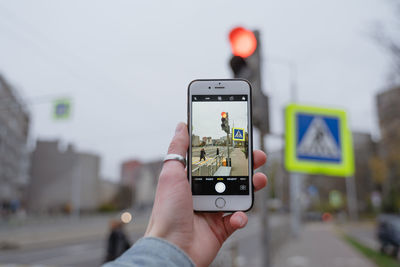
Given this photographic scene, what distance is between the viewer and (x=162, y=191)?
4.43 feet

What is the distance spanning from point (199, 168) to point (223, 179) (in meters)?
0.14

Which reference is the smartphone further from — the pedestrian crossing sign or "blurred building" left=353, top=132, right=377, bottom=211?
"blurred building" left=353, top=132, right=377, bottom=211

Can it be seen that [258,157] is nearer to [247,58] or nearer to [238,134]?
[238,134]

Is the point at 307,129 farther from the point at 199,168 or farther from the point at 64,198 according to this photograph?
the point at 64,198

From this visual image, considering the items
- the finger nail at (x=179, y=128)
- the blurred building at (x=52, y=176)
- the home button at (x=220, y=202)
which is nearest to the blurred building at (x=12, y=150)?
the blurred building at (x=52, y=176)

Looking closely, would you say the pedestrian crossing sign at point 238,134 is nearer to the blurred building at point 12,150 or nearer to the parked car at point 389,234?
the parked car at point 389,234

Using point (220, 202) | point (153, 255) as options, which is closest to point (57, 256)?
point (220, 202)

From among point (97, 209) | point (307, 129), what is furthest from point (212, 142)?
point (97, 209)

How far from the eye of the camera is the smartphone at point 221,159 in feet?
5.18

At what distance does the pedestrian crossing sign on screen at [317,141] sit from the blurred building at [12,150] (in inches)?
1827

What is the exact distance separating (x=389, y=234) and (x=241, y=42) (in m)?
13.5

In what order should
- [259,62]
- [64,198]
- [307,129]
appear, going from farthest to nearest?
1. [64,198]
2. [307,129]
3. [259,62]

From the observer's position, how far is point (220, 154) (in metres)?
1.60

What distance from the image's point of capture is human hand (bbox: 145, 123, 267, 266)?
1.25 meters
